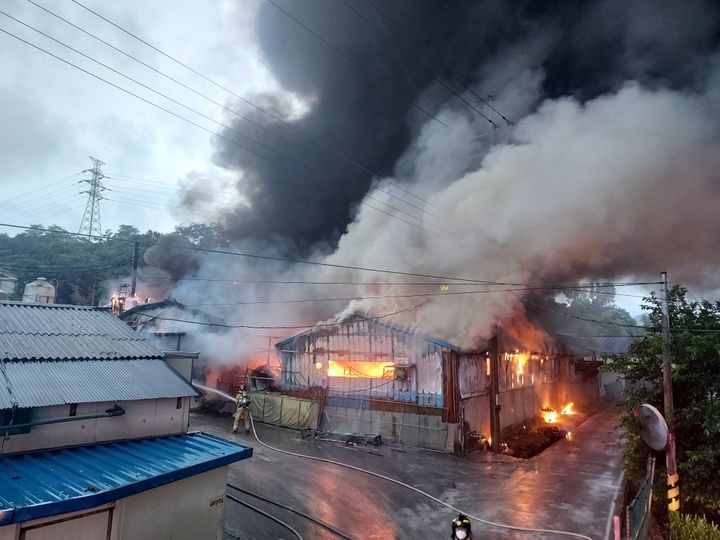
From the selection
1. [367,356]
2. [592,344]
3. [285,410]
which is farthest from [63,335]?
[592,344]

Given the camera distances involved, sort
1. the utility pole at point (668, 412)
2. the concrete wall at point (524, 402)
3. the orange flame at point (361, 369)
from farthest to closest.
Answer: the orange flame at point (361, 369), the concrete wall at point (524, 402), the utility pole at point (668, 412)

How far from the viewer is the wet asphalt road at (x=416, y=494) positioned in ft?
33.7

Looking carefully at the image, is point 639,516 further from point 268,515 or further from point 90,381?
point 90,381

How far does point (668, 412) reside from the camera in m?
10.4

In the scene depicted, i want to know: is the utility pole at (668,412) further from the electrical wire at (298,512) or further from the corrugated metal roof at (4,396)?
the corrugated metal roof at (4,396)

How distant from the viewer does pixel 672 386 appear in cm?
1111

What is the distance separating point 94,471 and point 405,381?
14390 mm

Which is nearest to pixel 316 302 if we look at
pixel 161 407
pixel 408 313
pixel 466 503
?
pixel 408 313

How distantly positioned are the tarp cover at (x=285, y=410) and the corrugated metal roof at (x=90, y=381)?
12.5m

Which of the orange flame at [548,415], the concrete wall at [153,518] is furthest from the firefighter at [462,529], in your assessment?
the orange flame at [548,415]

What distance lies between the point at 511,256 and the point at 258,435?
47.3ft

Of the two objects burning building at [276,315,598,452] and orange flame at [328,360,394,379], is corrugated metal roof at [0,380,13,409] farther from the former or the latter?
orange flame at [328,360,394,379]

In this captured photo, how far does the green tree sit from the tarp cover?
44.3ft

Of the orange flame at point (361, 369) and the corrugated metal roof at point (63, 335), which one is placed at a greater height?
the corrugated metal roof at point (63, 335)
